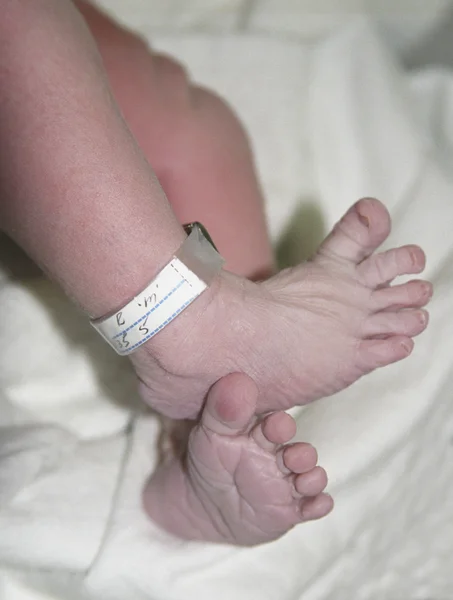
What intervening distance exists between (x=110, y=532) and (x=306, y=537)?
0.21 metres

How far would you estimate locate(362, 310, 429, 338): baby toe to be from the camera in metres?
0.67

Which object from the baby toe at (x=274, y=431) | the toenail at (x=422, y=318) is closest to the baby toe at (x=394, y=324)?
the toenail at (x=422, y=318)

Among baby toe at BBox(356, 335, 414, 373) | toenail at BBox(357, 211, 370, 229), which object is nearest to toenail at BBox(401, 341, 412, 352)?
baby toe at BBox(356, 335, 414, 373)

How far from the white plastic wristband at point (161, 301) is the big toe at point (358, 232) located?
160 millimetres

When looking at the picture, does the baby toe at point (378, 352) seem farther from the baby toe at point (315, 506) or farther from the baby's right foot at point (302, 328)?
the baby toe at point (315, 506)

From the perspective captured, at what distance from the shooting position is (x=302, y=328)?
0.63 meters

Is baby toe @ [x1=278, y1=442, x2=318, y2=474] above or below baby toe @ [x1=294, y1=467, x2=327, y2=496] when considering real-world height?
above

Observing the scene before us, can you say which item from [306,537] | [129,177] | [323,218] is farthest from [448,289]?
[129,177]

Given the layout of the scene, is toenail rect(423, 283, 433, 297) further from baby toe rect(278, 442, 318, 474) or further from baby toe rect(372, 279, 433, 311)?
baby toe rect(278, 442, 318, 474)

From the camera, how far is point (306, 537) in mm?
753

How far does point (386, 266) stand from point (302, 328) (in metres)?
0.12

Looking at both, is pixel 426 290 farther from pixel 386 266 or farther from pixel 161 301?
pixel 161 301

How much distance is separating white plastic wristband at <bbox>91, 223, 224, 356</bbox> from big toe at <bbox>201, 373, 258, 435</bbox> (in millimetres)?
74

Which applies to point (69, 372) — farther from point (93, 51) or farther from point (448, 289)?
point (448, 289)
